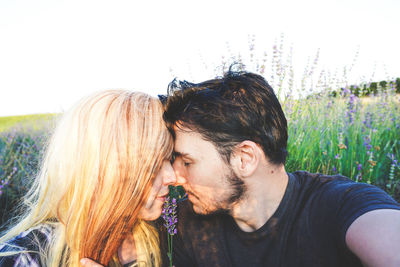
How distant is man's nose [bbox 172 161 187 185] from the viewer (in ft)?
6.94

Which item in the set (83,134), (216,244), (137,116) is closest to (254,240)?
(216,244)

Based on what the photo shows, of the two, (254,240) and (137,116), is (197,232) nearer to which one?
(254,240)

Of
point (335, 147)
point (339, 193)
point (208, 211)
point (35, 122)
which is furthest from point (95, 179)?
point (35, 122)

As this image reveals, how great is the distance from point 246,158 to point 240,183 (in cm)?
18

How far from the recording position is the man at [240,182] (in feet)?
5.89

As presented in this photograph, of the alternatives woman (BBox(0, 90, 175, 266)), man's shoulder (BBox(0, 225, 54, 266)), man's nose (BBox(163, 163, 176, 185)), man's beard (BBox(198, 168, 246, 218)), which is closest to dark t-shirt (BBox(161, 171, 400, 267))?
man's beard (BBox(198, 168, 246, 218))

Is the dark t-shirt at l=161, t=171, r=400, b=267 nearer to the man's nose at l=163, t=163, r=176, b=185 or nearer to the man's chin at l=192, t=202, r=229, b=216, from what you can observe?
the man's chin at l=192, t=202, r=229, b=216

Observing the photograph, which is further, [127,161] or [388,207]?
[127,161]

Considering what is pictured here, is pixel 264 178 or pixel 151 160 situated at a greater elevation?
pixel 151 160

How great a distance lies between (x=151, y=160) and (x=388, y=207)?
1305 millimetres

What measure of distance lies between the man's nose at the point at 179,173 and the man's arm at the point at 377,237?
1.11m

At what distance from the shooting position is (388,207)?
1.38 metres

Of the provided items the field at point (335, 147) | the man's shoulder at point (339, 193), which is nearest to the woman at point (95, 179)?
the man's shoulder at point (339, 193)

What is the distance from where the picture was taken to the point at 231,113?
78.1 inches
